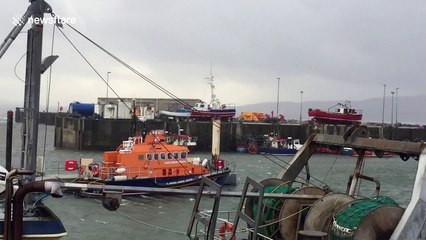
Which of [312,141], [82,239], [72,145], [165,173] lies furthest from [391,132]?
[312,141]

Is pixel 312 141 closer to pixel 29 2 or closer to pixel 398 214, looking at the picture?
pixel 398 214

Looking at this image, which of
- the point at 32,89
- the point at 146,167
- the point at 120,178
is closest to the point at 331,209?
the point at 32,89

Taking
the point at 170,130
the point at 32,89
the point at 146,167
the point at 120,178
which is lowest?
the point at 120,178

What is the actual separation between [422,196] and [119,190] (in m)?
4.59

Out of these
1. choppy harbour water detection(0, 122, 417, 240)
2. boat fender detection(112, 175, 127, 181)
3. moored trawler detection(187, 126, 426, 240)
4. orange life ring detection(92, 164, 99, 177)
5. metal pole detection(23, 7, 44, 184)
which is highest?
metal pole detection(23, 7, 44, 184)

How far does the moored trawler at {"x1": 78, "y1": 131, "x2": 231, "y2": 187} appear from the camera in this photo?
33.6 metres

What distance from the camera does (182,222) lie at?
2681cm

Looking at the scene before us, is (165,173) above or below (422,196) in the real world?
below

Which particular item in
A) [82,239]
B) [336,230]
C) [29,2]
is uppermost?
[29,2]

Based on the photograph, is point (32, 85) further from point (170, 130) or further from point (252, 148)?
point (170, 130)

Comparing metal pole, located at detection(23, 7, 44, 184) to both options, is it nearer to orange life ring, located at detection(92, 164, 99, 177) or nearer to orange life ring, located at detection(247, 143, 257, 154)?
orange life ring, located at detection(92, 164, 99, 177)

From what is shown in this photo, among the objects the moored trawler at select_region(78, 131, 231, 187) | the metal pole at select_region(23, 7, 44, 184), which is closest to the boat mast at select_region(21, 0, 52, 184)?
the metal pole at select_region(23, 7, 44, 184)

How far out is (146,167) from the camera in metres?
34.2

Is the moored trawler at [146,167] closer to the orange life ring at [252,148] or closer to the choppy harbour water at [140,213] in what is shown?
the choppy harbour water at [140,213]
